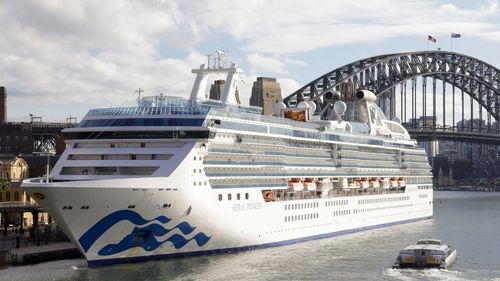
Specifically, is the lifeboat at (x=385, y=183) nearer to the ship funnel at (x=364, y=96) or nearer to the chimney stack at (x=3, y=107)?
the ship funnel at (x=364, y=96)

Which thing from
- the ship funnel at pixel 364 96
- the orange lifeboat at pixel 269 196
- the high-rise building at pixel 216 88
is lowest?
the orange lifeboat at pixel 269 196

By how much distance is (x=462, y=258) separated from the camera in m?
58.1

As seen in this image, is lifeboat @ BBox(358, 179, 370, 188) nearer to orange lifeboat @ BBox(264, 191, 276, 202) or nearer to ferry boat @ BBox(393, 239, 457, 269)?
orange lifeboat @ BBox(264, 191, 276, 202)

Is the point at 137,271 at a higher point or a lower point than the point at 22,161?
lower

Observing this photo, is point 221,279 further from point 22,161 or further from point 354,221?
point 22,161

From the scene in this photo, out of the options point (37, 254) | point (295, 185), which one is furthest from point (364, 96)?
point (37, 254)

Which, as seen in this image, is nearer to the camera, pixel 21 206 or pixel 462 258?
pixel 462 258

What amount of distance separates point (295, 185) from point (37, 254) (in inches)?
780

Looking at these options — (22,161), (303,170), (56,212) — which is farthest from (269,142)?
(22,161)

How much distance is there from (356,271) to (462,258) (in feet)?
37.3

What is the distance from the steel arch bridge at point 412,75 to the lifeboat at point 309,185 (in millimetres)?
81931

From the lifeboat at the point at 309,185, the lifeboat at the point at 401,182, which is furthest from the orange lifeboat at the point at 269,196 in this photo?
the lifeboat at the point at 401,182

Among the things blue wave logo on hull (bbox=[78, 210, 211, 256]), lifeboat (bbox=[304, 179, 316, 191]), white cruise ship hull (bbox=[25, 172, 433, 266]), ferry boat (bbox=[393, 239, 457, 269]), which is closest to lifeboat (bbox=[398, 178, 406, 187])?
lifeboat (bbox=[304, 179, 316, 191])

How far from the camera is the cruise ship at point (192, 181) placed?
4816cm
